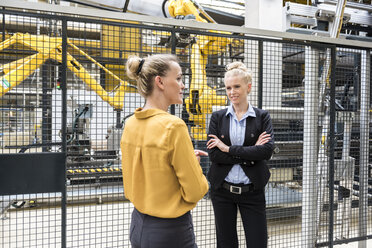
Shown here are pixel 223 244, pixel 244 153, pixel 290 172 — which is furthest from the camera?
pixel 290 172

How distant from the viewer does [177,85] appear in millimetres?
1329

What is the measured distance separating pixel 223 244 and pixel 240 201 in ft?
1.17

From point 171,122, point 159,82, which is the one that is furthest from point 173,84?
point 171,122

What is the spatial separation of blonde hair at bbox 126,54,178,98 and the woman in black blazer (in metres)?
0.79

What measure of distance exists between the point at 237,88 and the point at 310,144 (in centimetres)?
144

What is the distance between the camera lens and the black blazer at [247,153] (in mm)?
1870

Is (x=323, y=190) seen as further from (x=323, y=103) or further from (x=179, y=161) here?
(x=179, y=161)

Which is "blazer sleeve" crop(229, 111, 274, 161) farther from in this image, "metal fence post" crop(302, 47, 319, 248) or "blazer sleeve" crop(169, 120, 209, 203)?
"metal fence post" crop(302, 47, 319, 248)

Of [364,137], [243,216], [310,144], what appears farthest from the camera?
[364,137]

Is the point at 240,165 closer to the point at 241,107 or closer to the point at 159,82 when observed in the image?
the point at 241,107

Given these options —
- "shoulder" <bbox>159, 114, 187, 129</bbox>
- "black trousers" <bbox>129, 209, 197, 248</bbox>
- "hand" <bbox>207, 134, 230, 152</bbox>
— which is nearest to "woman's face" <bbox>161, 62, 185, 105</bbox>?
"shoulder" <bbox>159, 114, 187, 129</bbox>

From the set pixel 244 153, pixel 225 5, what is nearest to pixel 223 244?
pixel 244 153

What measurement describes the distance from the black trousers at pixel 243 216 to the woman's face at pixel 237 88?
667mm

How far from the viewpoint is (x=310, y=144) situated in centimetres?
294
